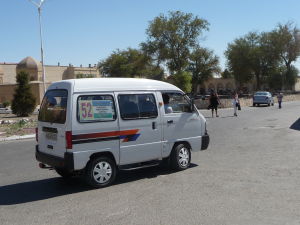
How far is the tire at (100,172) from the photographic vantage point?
681 cm

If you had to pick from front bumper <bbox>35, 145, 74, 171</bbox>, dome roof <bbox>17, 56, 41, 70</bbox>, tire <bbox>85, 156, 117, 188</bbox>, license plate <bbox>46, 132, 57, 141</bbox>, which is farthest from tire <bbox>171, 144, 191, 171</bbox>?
dome roof <bbox>17, 56, 41, 70</bbox>

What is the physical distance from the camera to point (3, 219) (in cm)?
533

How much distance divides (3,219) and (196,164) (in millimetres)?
4851

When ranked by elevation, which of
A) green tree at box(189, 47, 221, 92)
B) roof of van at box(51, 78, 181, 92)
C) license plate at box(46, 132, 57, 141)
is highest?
green tree at box(189, 47, 221, 92)

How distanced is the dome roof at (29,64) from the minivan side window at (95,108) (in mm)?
76435

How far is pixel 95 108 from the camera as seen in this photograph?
683 cm

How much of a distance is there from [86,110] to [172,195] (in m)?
2.18

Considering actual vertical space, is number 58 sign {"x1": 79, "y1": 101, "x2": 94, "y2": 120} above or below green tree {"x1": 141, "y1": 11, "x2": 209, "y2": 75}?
below

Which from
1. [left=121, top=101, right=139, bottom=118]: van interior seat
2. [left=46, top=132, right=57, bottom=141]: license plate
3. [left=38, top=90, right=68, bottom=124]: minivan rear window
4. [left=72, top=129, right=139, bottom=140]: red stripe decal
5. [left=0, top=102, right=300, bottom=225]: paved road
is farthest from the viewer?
[left=121, top=101, right=139, bottom=118]: van interior seat

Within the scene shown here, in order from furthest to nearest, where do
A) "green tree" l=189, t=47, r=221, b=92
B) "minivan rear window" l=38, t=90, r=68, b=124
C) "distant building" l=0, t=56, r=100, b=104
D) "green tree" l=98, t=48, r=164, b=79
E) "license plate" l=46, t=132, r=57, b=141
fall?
"green tree" l=98, t=48, r=164, b=79 → "green tree" l=189, t=47, r=221, b=92 → "distant building" l=0, t=56, r=100, b=104 → "license plate" l=46, t=132, r=57, b=141 → "minivan rear window" l=38, t=90, r=68, b=124

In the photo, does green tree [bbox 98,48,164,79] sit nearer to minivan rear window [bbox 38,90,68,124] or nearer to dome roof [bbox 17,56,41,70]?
dome roof [bbox 17,56,41,70]

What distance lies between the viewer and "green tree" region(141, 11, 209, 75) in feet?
196

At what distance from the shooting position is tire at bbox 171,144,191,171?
26.5 ft

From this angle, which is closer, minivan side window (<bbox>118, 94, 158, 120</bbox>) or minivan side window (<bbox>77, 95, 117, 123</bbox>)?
minivan side window (<bbox>77, 95, 117, 123</bbox>)
